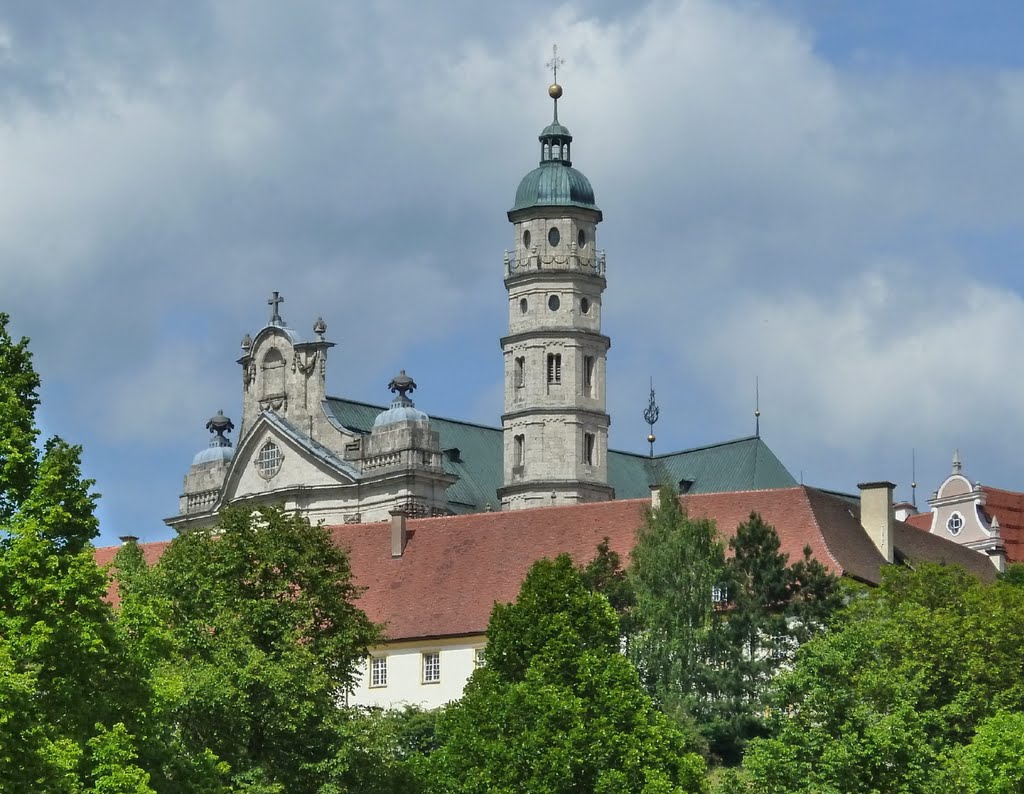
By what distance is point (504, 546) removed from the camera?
9144 centimetres

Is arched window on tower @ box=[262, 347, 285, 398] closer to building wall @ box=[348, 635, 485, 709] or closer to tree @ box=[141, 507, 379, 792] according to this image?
building wall @ box=[348, 635, 485, 709]

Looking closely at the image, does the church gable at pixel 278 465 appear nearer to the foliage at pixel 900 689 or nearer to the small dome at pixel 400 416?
the small dome at pixel 400 416

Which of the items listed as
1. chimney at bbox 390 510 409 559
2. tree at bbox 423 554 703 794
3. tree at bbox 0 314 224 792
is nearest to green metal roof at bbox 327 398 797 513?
chimney at bbox 390 510 409 559

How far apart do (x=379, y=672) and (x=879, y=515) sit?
57.5 ft

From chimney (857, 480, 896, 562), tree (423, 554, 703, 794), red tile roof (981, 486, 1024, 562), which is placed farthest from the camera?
red tile roof (981, 486, 1024, 562)

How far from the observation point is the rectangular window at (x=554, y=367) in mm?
125688

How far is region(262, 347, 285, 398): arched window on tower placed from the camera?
128 m

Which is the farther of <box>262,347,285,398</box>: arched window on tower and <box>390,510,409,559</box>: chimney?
<box>262,347,285,398</box>: arched window on tower

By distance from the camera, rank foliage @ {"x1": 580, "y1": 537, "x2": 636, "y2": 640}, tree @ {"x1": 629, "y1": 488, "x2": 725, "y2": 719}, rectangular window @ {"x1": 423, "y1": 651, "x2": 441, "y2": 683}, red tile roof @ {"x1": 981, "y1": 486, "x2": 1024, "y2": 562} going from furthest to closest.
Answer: red tile roof @ {"x1": 981, "y1": 486, "x2": 1024, "y2": 562}, rectangular window @ {"x1": 423, "y1": 651, "x2": 441, "y2": 683}, foliage @ {"x1": 580, "y1": 537, "x2": 636, "y2": 640}, tree @ {"x1": 629, "y1": 488, "x2": 725, "y2": 719}

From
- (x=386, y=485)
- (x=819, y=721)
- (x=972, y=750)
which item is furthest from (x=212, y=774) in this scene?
(x=386, y=485)

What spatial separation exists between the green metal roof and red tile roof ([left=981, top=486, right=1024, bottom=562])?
969cm

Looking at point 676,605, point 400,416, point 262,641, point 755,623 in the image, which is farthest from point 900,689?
point 400,416

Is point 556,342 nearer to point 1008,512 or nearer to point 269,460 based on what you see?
point 269,460

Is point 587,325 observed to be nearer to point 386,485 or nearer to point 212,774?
point 386,485
